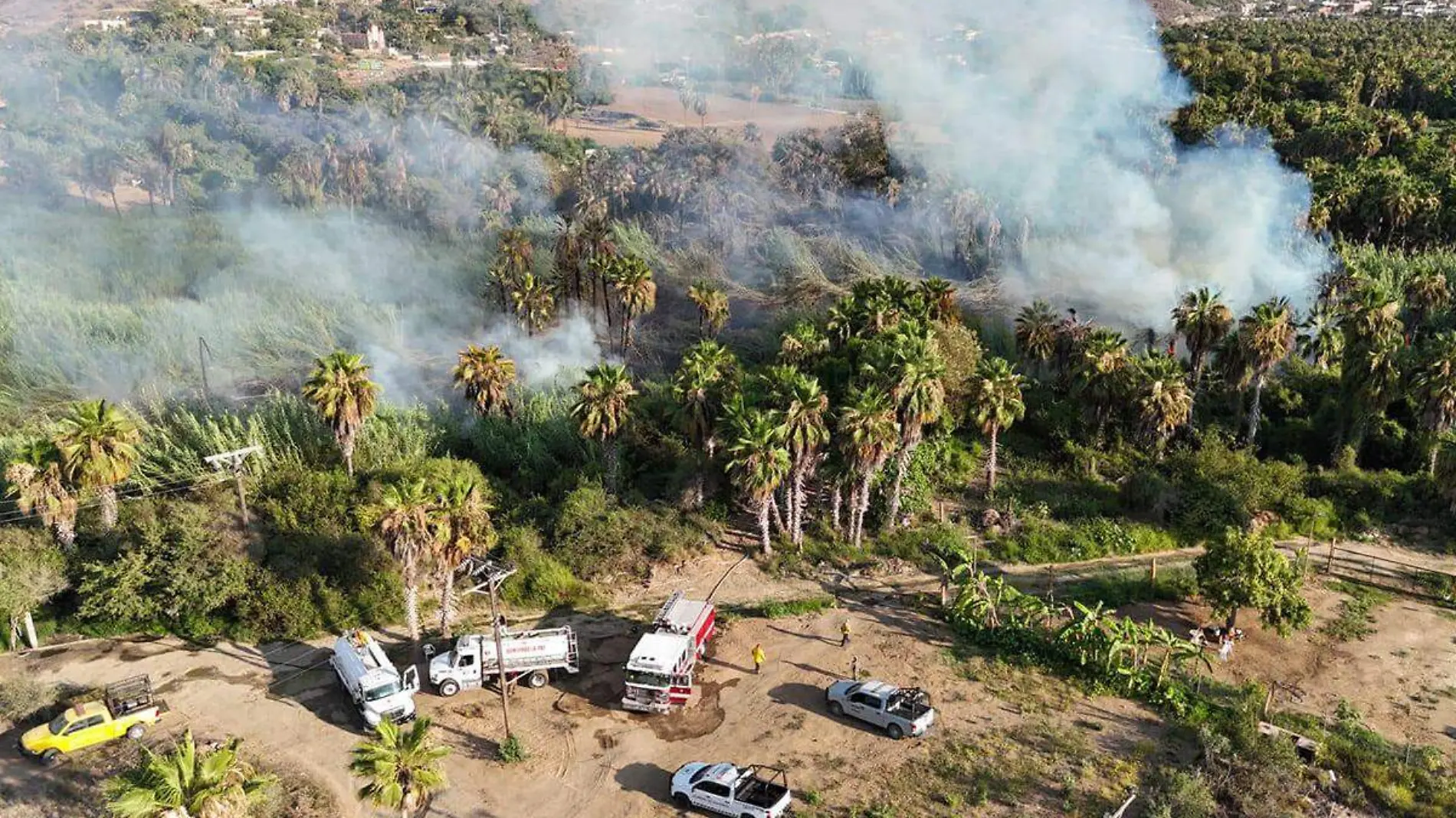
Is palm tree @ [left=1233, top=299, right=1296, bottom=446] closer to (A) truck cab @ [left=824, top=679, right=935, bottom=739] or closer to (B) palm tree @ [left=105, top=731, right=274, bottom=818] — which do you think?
(A) truck cab @ [left=824, top=679, right=935, bottom=739]

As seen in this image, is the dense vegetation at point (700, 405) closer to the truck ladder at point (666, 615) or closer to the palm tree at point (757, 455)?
the palm tree at point (757, 455)

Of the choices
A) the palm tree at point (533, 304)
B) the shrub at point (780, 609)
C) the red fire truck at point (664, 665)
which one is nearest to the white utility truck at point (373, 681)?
the red fire truck at point (664, 665)

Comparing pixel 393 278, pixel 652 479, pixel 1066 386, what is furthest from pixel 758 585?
pixel 393 278

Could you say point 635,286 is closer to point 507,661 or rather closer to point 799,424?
point 799,424

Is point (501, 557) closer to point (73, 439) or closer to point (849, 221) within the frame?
point (73, 439)

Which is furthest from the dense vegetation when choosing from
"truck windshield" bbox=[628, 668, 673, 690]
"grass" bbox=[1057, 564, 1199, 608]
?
"truck windshield" bbox=[628, 668, 673, 690]

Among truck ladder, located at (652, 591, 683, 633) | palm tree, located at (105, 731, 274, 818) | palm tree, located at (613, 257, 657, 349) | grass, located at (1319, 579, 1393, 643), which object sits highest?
palm tree, located at (613, 257, 657, 349)

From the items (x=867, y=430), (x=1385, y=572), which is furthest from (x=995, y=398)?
(x=1385, y=572)
